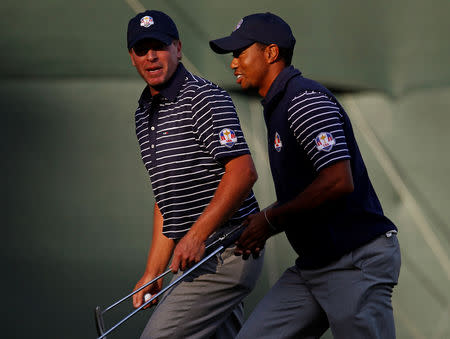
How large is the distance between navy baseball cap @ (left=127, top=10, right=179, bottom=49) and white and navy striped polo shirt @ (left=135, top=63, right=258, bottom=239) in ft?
0.56

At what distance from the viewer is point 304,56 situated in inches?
191

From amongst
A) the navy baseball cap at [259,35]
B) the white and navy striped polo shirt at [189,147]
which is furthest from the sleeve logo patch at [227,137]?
the navy baseball cap at [259,35]

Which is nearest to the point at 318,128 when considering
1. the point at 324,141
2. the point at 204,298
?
the point at 324,141

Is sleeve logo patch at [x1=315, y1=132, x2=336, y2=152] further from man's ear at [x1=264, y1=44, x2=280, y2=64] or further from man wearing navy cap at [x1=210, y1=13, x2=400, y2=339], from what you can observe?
man's ear at [x1=264, y1=44, x2=280, y2=64]

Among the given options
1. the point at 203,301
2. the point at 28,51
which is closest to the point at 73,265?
the point at 28,51

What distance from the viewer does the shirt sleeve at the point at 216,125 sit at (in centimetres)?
317

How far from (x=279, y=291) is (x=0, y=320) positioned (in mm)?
1999

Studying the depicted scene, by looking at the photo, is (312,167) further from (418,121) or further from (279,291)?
(418,121)

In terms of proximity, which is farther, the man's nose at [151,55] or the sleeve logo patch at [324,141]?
the man's nose at [151,55]

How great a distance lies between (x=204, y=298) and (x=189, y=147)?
59 cm

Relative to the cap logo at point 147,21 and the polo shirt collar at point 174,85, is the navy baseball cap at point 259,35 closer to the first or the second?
the polo shirt collar at point 174,85

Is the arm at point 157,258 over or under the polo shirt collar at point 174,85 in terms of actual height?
under

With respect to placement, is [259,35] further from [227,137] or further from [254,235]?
[254,235]

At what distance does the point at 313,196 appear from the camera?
2.80m
